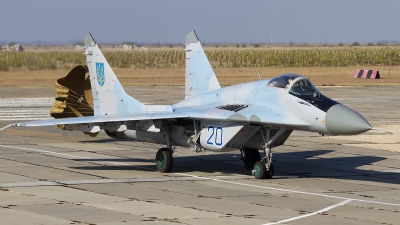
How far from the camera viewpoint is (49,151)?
24.9 metres

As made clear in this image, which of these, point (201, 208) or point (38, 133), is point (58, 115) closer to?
point (38, 133)

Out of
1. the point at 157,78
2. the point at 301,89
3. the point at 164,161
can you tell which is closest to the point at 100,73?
the point at 164,161

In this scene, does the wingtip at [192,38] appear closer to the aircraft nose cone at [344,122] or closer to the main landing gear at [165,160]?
the main landing gear at [165,160]

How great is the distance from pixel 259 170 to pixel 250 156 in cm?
193

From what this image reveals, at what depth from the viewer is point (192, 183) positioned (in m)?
18.4

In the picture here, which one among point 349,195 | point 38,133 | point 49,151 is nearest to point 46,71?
point 38,133

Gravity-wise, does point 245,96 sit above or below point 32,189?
above

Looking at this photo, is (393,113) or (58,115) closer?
(58,115)

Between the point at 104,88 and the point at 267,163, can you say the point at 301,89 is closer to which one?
the point at 267,163

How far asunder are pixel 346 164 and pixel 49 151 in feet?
33.4

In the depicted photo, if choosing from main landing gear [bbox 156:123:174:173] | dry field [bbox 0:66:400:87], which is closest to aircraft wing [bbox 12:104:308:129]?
main landing gear [bbox 156:123:174:173]

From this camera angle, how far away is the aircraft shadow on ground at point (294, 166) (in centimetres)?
2017

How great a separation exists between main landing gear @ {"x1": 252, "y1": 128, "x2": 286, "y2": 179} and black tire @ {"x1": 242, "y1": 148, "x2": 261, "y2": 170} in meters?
1.63

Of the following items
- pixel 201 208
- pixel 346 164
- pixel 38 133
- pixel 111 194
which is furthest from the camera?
pixel 38 133
